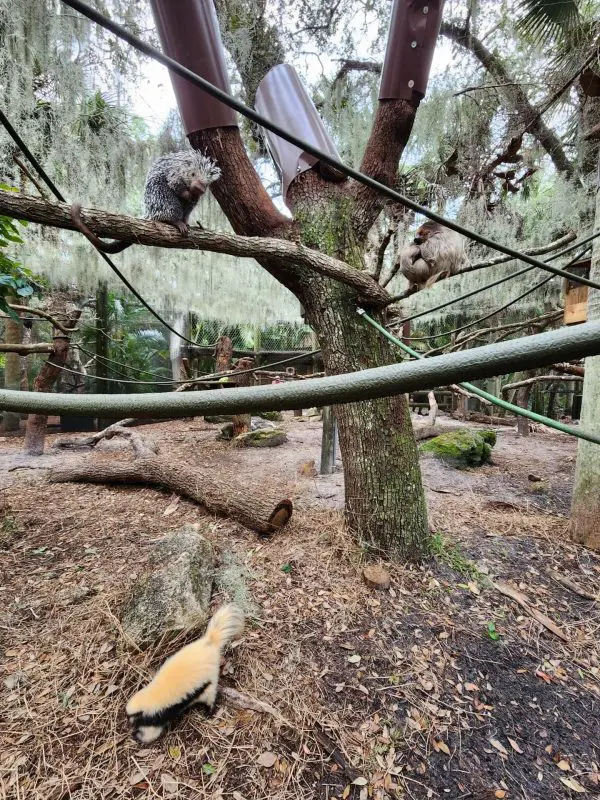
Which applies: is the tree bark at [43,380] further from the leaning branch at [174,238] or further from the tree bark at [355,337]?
the leaning branch at [174,238]

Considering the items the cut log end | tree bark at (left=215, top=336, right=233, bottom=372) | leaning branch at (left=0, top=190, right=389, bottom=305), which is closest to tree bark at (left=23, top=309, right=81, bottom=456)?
tree bark at (left=215, top=336, right=233, bottom=372)

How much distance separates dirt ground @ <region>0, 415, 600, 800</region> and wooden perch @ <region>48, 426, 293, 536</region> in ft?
0.32

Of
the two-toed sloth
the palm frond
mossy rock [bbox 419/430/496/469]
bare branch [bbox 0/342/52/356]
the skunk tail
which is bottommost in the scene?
the skunk tail

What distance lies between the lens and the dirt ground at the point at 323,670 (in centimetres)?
90

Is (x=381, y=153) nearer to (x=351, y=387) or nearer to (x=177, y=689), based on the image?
(x=351, y=387)

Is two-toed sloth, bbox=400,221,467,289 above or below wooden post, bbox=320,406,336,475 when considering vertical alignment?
above

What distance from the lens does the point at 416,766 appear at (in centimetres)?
95

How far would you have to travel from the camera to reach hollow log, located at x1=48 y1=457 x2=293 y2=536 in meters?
1.99

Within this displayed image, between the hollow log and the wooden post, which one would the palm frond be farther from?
the hollow log

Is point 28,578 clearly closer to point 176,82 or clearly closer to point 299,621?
point 299,621

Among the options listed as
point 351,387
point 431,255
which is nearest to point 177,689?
point 351,387

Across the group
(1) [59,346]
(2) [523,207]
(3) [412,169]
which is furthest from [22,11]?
(2) [523,207]

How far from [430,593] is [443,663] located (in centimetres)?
30

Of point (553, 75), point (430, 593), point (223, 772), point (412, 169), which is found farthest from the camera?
point (412, 169)
